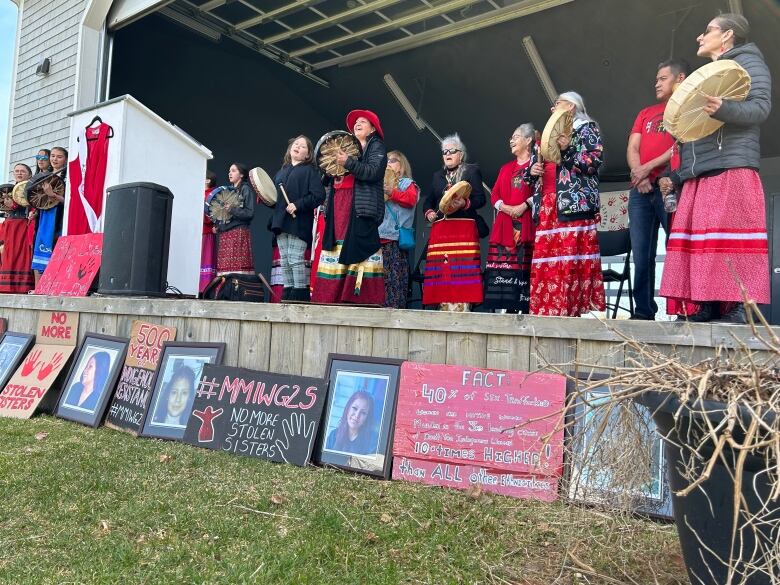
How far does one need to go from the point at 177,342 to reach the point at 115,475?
3.27 ft

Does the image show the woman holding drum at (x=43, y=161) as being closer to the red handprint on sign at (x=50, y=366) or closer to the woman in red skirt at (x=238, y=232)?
the woman in red skirt at (x=238, y=232)

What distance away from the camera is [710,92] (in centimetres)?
238

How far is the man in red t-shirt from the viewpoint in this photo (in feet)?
10.1

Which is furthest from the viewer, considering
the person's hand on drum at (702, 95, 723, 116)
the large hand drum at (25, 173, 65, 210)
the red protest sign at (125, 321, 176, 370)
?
the large hand drum at (25, 173, 65, 210)

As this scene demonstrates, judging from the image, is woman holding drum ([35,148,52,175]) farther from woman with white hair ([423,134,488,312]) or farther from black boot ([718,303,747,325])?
black boot ([718,303,747,325])

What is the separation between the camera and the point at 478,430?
232cm

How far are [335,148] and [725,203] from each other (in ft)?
6.94

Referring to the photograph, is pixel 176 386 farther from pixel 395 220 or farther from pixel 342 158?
pixel 395 220

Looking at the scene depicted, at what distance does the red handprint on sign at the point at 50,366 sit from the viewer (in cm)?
363

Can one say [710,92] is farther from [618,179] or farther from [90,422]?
[618,179]

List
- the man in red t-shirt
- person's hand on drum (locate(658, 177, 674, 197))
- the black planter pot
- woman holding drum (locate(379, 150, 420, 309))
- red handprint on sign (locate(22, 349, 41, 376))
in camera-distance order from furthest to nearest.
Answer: woman holding drum (locate(379, 150, 420, 309))
red handprint on sign (locate(22, 349, 41, 376))
the man in red t-shirt
person's hand on drum (locate(658, 177, 674, 197))
the black planter pot

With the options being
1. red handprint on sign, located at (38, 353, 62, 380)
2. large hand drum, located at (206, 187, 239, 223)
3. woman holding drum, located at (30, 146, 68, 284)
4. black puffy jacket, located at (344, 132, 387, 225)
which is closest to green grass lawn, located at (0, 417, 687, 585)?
red handprint on sign, located at (38, 353, 62, 380)

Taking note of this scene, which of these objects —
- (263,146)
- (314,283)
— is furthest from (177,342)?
(263,146)

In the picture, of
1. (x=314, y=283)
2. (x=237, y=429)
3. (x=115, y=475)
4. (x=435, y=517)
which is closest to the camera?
(x=435, y=517)
